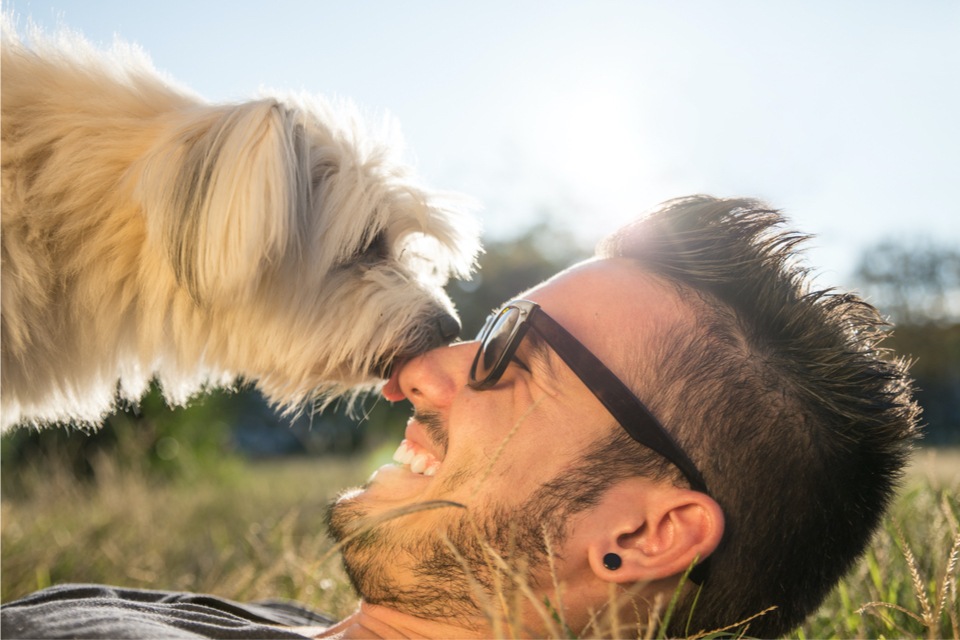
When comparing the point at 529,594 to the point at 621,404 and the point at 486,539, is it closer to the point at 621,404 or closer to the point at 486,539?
the point at 486,539

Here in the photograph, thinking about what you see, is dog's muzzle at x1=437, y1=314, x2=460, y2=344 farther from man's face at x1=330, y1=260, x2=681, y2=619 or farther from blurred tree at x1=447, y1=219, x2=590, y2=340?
blurred tree at x1=447, y1=219, x2=590, y2=340

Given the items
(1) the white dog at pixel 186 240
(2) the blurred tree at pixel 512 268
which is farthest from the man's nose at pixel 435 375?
(2) the blurred tree at pixel 512 268

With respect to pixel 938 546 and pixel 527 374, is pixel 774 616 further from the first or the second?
pixel 527 374

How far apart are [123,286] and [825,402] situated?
252 centimetres

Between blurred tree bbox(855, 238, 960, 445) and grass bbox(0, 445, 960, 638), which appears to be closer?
grass bbox(0, 445, 960, 638)

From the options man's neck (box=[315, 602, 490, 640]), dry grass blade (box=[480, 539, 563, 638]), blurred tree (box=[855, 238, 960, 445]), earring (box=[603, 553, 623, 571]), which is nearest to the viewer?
dry grass blade (box=[480, 539, 563, 638])

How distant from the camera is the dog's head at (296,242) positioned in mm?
2252

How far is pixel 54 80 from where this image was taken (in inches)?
93.7

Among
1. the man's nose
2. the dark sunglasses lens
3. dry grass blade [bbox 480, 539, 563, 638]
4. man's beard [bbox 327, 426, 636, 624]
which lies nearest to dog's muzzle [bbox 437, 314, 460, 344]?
the man's nose

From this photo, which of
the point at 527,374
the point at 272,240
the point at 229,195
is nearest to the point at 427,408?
the point at 527,374

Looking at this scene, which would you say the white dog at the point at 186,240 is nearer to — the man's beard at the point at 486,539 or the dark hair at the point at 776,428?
the man's beard at the point at 486,539

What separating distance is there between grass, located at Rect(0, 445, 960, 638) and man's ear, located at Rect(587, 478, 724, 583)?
146 mm

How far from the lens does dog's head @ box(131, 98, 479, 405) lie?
2252mm

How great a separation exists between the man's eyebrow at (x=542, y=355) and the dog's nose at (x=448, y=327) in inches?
23.3
